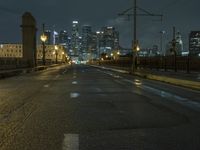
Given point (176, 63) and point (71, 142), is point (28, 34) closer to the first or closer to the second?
point (176, 63)

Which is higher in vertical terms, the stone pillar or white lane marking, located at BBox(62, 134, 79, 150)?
the stone pillar

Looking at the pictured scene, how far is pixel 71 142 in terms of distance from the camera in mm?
9180

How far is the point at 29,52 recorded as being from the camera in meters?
103

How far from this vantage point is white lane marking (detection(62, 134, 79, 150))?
8664mm

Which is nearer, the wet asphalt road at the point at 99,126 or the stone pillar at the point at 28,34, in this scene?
the wet asphalt road at the point at 99,126

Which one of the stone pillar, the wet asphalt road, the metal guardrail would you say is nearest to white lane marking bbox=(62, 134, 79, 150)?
the wet asphalt road

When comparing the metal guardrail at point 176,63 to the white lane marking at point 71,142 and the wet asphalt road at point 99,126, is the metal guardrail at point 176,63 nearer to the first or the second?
the wet asphalt road at point 99,126

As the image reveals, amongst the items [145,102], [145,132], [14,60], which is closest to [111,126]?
[145,132]

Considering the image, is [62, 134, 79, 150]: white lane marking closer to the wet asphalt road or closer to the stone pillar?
the wet asphalt road

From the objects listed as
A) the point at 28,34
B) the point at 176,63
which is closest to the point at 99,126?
the point at 176,63

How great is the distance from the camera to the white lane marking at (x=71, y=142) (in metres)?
8.66

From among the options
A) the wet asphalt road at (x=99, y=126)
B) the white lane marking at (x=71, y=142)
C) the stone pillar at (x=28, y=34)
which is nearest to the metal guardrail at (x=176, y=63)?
the stone pillar at (x=28, y=34)

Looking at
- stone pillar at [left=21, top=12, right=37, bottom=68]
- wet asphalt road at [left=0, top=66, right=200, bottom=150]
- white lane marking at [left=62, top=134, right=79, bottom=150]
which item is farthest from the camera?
stone pillar at [left=21, top=12, right=37, bottom=68]

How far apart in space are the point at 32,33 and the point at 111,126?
302ft
